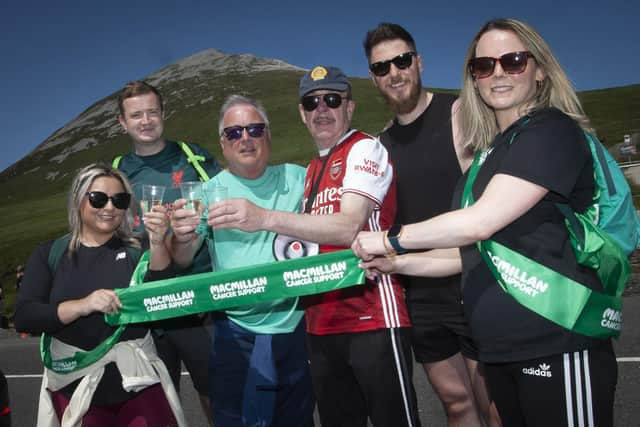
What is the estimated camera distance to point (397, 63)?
4.13 m

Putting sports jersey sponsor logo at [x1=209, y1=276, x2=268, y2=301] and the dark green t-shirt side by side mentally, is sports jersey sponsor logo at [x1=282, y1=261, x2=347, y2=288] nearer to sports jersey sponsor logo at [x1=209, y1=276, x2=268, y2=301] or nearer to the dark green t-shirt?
sports jersey sponsor logo at [x1=209, y1=276, x2=268, y2=301]

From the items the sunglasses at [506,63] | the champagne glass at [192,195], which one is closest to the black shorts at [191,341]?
the champagne glass at [192,195]

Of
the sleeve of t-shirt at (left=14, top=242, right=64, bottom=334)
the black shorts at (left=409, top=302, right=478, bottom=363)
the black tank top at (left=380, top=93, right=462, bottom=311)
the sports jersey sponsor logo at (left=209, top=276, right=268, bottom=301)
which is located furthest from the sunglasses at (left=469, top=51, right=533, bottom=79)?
the sleeve of t-shirt at (left=14, top=242, right=64, bottom=334)

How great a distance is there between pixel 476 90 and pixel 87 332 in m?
3.04

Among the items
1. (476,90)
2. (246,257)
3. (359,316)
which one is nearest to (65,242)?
(246,257)

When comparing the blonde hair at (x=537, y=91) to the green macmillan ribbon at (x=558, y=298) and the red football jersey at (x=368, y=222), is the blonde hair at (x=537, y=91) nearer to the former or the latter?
the red football jersey at (x=368, y=222)

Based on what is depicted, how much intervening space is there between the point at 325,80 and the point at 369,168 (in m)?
0.85

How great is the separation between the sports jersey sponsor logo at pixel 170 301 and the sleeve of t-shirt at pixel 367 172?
4.67 ft

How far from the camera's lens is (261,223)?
9.87 ft

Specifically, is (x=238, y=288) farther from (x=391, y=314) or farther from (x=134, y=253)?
(x=391, y=314)

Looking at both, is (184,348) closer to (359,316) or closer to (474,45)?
(359,316)

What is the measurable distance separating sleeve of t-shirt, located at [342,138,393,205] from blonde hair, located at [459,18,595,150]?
562 millimetres

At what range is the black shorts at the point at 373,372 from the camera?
3.21 m

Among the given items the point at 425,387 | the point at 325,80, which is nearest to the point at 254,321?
the point at 325,80
